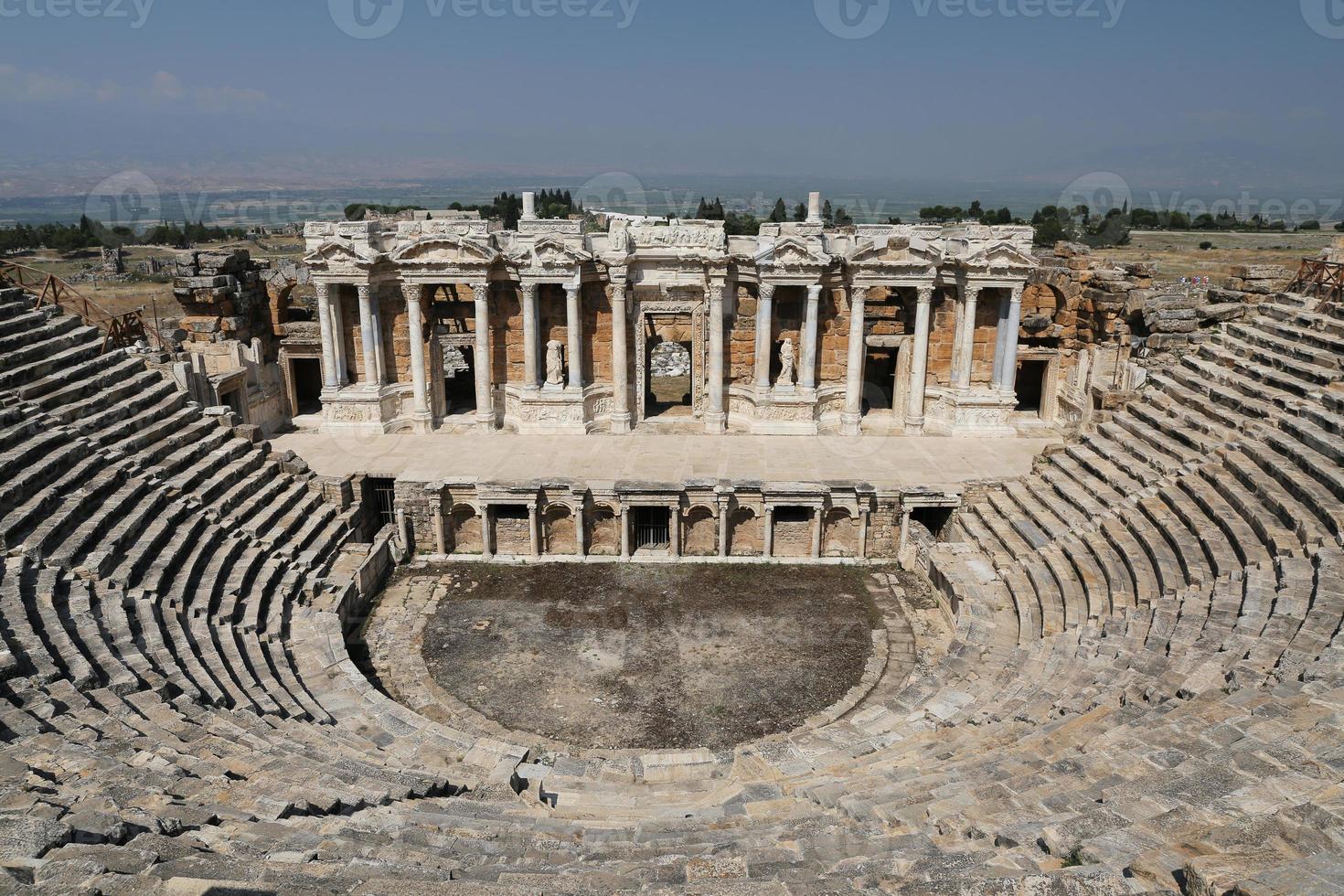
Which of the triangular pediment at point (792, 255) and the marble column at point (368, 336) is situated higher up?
the triangular pediment at point (792, 255)

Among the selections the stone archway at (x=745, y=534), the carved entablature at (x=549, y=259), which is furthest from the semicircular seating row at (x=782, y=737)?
the carved entablature at (x=549, y=259)

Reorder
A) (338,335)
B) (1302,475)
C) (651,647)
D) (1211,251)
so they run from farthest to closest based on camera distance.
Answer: (1211,251)
(338,335)
(651,647)
(1302,475)

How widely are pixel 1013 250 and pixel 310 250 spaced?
1842 centimetres

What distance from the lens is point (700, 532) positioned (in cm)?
2023

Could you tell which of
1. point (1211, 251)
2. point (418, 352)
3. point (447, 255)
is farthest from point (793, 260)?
point (1211, 251)

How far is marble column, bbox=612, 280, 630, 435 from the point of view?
941 inches

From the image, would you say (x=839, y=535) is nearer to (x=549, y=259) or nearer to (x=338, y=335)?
(x=549, y=259)

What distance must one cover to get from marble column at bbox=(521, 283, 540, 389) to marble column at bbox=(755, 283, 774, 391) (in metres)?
6.02

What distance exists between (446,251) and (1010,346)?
603 inches

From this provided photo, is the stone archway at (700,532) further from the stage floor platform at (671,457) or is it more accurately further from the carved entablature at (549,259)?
the carved entablature at (549,259)

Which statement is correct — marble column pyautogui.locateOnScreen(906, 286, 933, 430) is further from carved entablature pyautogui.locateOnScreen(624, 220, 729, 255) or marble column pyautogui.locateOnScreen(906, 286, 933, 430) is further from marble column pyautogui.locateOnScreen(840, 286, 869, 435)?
carved entablature pyautogui.locateOnScreen(624, 220, 729, 255)

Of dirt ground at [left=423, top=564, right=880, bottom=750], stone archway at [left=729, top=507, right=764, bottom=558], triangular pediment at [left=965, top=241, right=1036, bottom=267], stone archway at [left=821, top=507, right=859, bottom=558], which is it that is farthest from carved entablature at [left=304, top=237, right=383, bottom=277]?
triangular pediment at [left=965, top=241, right=1036, bottom=267]

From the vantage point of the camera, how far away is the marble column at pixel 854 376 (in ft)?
79.3

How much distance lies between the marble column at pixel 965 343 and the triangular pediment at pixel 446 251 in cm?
1265
